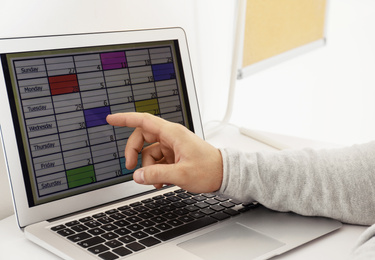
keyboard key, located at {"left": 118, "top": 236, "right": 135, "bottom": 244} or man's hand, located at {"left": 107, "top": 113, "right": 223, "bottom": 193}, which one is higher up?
man's hand, located at {"left": 107, "top": 113, "right": 223, "bottom": 193}

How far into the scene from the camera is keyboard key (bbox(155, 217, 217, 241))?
580 mm

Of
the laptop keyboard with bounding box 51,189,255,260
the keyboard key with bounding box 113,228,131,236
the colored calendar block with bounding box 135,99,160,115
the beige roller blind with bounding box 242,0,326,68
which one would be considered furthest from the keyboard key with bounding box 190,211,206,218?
the beige roller blind with bounding box 242,0,326,68

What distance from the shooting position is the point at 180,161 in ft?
1.99

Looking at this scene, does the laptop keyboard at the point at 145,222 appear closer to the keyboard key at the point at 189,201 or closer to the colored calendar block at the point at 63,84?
the keyboard key at the point at 189,201

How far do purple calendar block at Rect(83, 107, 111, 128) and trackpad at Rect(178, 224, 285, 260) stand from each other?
9.4 inches

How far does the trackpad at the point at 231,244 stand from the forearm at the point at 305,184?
0.19ft

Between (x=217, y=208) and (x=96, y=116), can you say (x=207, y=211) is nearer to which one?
(x=217, y=208)

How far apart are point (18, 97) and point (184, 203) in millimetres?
282

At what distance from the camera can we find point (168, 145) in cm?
64

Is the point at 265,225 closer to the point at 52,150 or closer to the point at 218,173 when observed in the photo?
the point at 218,173

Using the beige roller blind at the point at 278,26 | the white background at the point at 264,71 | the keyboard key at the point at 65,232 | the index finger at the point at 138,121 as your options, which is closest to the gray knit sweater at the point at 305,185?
the index finger at the point at 138,121

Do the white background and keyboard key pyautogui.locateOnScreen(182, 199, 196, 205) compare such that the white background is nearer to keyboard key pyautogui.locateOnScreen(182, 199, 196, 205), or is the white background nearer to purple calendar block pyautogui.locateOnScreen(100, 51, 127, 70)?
purple calendar block pyautogui.locateOnScreen(100, 51, 127, 70)

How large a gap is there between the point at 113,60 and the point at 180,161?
0.75 feet

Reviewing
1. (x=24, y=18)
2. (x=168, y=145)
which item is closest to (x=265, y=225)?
(x=168, y=145)
